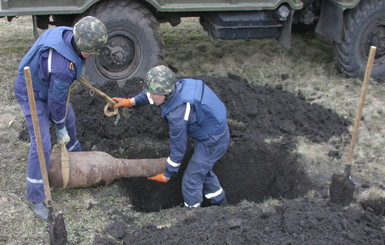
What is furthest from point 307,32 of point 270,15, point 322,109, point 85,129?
point 85,129

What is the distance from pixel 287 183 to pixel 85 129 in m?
2.67

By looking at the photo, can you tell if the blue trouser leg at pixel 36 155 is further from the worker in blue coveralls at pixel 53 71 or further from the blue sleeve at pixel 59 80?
the blue sleeve at pixel 59 80

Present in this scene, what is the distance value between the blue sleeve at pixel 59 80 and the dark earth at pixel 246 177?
1.28m

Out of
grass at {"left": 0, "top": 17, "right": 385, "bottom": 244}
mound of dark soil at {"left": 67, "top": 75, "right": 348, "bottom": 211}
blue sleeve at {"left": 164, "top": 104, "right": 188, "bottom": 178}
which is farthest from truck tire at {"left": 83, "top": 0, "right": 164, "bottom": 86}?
A: blue sleeve at {"left": 164, "top": 104, "right": 188, "bottom": 178}

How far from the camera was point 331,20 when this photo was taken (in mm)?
7125

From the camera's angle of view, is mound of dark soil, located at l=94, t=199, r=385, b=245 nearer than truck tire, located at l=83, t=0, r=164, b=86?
Yes

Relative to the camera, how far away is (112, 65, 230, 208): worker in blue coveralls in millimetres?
4199

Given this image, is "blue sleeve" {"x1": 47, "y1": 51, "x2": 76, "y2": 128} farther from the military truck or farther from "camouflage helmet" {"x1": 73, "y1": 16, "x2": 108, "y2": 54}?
the military truck

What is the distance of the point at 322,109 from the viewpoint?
629 centimetres

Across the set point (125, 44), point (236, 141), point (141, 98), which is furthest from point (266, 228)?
point (125, 44)

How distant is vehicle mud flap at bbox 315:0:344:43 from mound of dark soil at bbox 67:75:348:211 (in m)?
1.67

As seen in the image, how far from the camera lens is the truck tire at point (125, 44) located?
6289 mm

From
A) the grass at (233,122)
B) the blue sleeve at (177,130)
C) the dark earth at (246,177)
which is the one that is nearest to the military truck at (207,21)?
the dark earth at (246,177)

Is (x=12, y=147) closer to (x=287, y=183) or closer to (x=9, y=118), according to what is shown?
(x=9, y=118)
